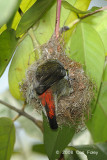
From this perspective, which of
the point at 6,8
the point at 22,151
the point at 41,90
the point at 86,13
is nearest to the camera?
the point at 6,8

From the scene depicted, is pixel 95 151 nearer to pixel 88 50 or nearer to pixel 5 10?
pixel 88 50

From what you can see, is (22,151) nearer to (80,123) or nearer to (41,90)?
(80,123)

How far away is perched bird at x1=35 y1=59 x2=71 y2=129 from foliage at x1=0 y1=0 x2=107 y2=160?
149 mm

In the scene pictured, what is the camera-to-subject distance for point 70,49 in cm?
120

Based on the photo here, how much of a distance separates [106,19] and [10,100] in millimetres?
968

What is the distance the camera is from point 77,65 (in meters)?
1.17

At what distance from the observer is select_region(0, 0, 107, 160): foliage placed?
1089 mm

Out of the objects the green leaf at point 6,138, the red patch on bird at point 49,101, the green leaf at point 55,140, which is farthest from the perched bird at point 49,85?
the green leaf at point 6,138

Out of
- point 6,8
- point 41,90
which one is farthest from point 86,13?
point 6,8

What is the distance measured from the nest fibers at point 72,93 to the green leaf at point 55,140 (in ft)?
0.18

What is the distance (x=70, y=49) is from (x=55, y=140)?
1.69 ft

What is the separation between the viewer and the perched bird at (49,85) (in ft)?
3.28

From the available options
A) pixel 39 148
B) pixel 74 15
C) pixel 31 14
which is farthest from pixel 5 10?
pixel 39 148

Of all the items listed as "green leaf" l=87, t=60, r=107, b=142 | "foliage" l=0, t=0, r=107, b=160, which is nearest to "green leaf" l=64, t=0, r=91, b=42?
"foliage" l=0, t=0, r=107, b=160
